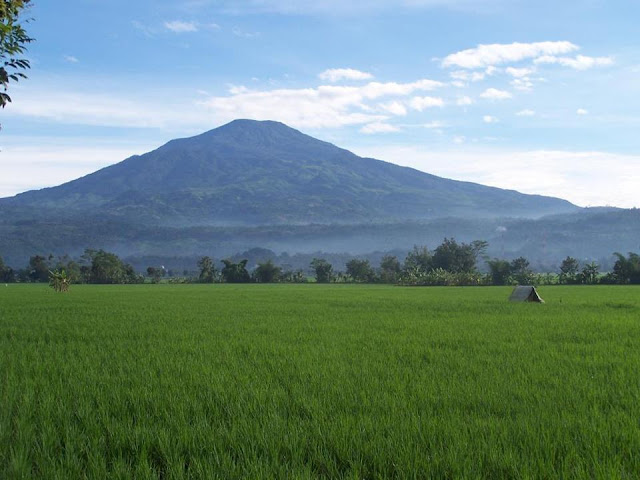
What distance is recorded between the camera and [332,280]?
233 ft

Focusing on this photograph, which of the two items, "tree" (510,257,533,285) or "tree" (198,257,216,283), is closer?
"tree" (510,257,533,285)

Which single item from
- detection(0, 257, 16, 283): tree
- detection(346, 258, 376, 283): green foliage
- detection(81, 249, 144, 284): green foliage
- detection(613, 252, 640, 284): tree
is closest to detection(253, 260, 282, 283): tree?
detection(346, 258, 376, 283): green foliage

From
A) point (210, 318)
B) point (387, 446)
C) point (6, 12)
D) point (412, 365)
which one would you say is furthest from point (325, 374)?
point (210, 318)

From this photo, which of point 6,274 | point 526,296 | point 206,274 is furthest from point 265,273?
point 526,296

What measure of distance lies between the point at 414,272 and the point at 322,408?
56.3m

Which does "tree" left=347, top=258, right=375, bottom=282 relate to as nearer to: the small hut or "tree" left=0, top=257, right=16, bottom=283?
"tree" left=0, top=257, right=16, bottom=283

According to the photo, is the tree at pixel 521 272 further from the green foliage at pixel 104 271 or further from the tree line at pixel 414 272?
the green foliage at pixel 104 271

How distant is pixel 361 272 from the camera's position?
230 ft

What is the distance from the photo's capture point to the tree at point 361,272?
69812 millimetres

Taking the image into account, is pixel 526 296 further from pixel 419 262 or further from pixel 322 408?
pixel 419 262

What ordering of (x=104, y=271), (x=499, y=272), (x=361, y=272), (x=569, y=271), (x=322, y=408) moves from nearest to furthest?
(x=322, y=408)
(x=499, y=272)
(x=569, y=271)
(x=104, y=271)
(x=361, y=272)

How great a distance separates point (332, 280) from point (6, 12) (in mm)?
66287

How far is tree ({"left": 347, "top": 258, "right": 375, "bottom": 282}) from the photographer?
6981 cm

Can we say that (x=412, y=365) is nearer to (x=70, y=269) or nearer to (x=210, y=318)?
(x=210, y=318)
